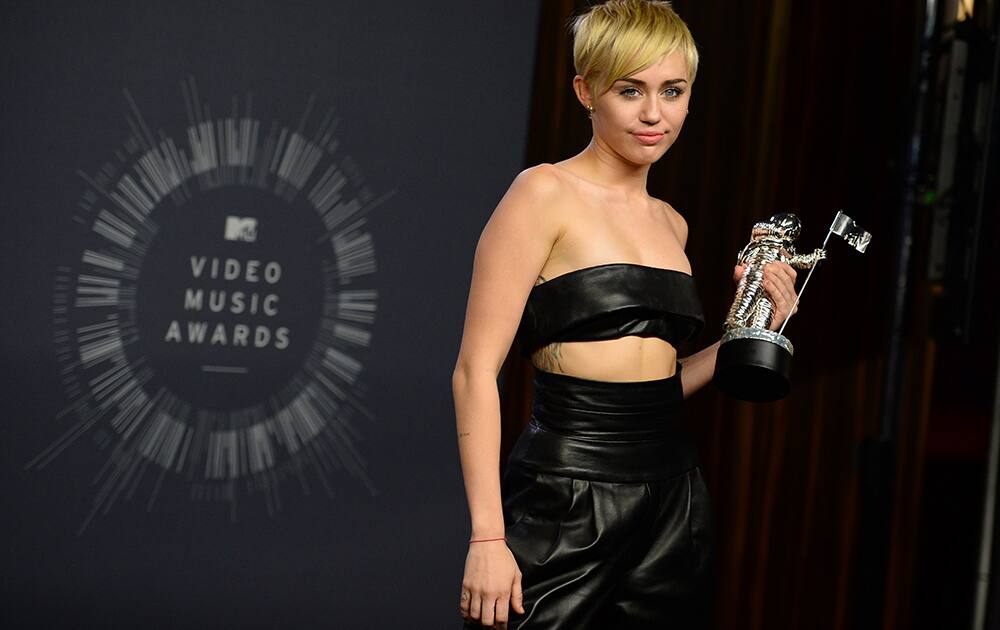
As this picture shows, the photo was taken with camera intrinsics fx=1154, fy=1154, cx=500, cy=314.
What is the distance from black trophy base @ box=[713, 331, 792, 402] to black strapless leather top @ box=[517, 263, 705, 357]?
0.38 feet

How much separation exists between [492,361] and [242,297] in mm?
1681

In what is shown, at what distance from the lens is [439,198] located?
338 centimetres

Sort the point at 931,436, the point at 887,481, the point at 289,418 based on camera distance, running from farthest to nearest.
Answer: the point at 931,436 < the point at 887,481 < the point at 289,418

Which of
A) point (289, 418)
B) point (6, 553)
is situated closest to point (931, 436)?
point (289, 418)

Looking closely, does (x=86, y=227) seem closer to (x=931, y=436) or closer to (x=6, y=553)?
(x=6, y=553)

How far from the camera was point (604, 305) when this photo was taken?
177 centimetres

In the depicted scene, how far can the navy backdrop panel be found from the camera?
10.1ft

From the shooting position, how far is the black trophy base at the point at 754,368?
172 centimetres

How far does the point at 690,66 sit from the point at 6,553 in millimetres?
2289

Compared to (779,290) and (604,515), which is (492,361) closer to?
(604,515)

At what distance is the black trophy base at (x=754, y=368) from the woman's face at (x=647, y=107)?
339 mm

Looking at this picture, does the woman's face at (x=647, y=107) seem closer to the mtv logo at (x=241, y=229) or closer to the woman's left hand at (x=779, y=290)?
the woman's left hand at (x=779, y=290)

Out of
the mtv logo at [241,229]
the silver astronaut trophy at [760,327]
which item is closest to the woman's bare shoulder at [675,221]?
the silver astronaut trophy at [760,327]

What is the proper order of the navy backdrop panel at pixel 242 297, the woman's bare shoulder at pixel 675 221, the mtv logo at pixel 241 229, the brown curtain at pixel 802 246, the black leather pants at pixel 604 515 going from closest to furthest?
the black leather pants at pixel 604 515 < the woman's bare shoulder at pixel 675 221 < the navy backdrop panel at pixel 242 297 < the mtv logo at pixel 241 229 < the brown curtain at pixel 802 246
